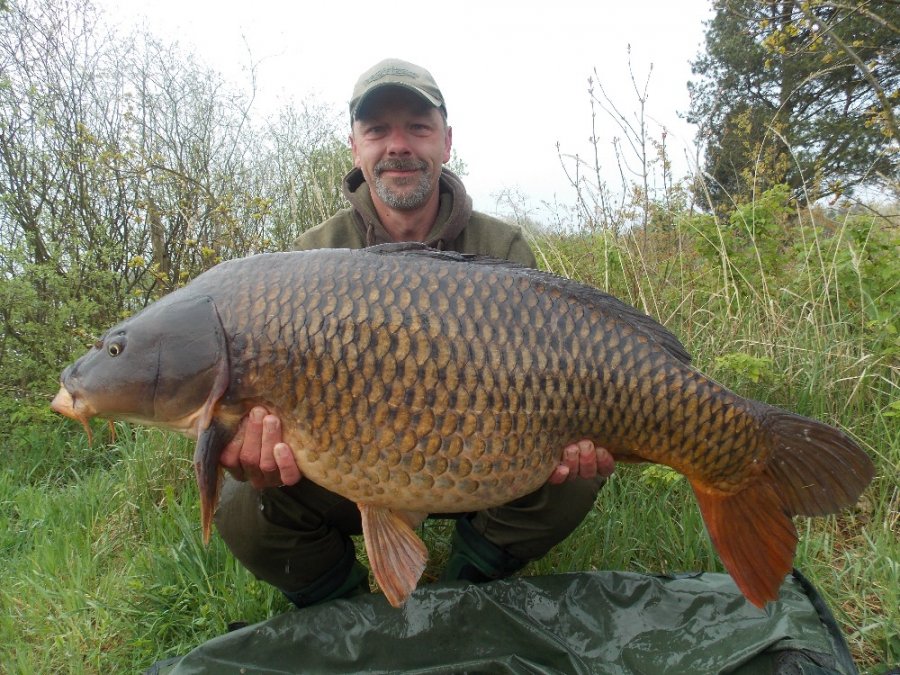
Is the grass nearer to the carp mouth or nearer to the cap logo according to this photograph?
the carp mouth

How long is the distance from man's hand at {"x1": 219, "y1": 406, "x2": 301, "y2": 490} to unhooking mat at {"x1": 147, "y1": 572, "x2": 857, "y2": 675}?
401 millimetres

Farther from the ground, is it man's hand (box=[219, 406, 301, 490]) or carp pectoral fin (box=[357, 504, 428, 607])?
man's hand (box=[219, 406, 301, 490])

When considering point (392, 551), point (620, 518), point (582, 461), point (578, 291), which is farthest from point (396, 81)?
point (620, 518)

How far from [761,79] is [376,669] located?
1335 cm

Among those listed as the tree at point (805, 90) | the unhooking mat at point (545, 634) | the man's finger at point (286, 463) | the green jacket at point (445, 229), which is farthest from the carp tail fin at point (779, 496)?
the tree at point (805, 90)

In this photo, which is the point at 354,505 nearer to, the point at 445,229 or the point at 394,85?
the point at 445,229

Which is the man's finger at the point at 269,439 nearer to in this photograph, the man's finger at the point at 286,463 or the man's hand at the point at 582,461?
the man's finger at the point at 286,463

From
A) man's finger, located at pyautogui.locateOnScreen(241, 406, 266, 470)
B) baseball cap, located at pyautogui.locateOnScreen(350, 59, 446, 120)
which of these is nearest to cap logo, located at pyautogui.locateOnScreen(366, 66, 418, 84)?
baseball cap, located at pyautogui.locateOnScreen(350, 59, 446, 120)

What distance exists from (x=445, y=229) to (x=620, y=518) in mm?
1064

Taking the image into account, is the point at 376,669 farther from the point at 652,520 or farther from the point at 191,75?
the point at 191,75

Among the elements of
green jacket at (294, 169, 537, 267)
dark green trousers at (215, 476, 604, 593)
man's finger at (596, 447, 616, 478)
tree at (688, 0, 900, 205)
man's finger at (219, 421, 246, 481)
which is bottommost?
dark green trousers at (215, 476, 604, 593)

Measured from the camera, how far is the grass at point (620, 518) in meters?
1.68

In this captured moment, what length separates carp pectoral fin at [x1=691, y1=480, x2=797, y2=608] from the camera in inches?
52.8

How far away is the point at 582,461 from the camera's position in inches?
A: 55.9
